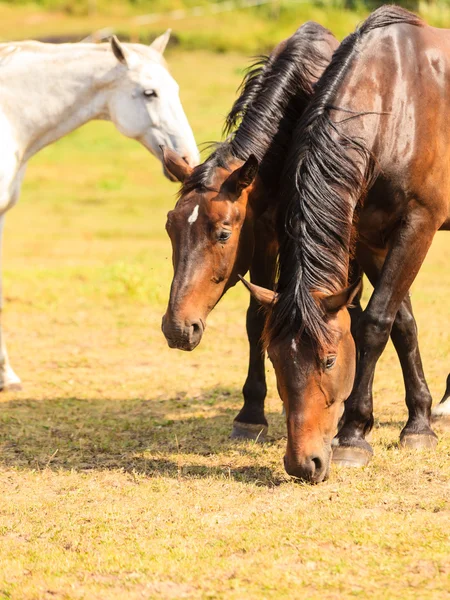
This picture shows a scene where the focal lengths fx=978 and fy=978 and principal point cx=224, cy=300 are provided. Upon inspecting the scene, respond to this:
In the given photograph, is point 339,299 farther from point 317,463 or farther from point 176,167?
point 176,167

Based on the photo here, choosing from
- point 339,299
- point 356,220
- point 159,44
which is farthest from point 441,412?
point 159,44

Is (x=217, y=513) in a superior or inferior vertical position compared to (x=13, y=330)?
superior

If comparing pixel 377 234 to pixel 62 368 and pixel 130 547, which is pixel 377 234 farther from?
pixel 62 368

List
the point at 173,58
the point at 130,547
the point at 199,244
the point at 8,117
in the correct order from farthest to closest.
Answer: the point at 173,58
the point at 8,117
the point at 199,244
the point at 130,547

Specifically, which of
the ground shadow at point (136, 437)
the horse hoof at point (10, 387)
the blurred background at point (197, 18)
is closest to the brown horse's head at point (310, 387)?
the ground shadow at point (136, 437)

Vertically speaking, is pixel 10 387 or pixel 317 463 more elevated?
pixel 317 463

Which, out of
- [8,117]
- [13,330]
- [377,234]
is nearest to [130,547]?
[377,234]

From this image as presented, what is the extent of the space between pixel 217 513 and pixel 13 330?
16.5 ft

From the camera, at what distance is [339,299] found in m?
4.48

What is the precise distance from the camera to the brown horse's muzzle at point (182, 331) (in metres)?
4.77

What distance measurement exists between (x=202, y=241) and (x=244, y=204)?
0.36 metres

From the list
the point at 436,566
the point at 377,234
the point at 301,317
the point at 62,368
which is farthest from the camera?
the point at 62,368

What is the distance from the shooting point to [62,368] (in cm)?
798

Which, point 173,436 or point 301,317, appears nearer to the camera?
point 301,317
